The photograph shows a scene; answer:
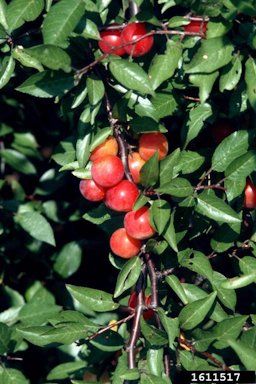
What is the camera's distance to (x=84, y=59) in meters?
1.40

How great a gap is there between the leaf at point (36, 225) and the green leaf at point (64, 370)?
36cm

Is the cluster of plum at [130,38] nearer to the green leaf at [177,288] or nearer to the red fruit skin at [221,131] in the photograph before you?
the red fruit skin at [221,131]

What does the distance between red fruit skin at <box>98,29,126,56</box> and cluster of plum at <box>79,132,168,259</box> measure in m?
0.19

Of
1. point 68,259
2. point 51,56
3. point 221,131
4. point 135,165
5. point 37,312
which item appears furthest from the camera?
point 68,259

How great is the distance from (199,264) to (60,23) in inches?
22.6

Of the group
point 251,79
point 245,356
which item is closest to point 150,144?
point 251,79

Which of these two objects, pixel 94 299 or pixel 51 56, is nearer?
pixel 51 56

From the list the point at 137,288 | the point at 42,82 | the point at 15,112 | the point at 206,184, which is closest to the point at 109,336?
the point at 137,288

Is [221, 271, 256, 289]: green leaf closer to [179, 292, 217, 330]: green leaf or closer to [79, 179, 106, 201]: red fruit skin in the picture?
[179, 292, 217, 330]: green leaf

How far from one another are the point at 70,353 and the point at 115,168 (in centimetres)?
90

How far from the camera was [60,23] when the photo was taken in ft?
4.09

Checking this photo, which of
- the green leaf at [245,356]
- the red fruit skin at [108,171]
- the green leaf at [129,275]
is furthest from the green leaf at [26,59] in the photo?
the green leaf at [245,356]

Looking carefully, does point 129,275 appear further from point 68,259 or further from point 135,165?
point 68,259

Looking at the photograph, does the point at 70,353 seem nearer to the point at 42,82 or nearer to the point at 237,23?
the point at 42,82
